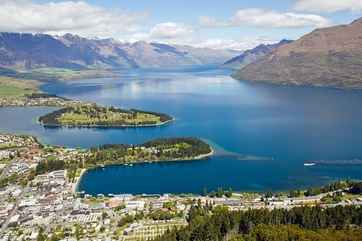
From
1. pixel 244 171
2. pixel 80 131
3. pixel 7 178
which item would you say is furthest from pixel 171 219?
pixel 80 131

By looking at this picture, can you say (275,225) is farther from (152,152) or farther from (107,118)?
(107,118)

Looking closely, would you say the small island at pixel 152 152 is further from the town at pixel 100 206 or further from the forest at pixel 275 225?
the forest at pixel 275 225

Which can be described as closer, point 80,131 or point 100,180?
point 100,180

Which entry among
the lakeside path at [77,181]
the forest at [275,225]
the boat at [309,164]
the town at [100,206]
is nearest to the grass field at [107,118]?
the lakeside path at [77,181]

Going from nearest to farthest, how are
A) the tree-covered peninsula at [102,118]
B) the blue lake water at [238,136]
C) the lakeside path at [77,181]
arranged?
the lakeside path at [77,181] → the blue lake water at [238,136] → the tree-covered peninsula at [102,118]

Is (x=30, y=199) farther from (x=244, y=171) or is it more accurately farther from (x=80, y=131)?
(x=80, y=131)

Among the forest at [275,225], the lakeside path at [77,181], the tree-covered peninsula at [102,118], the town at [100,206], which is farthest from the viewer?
the tree-covered peninsula at [102,118]

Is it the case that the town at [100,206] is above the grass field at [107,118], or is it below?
Answer: below
